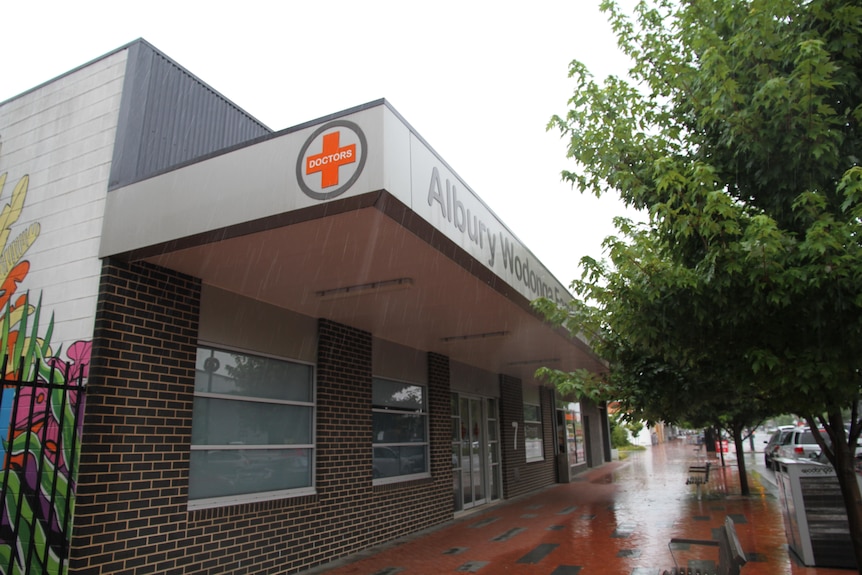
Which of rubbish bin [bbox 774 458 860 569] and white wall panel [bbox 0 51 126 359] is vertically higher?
white wall panel [bbox 0 51 126 359]

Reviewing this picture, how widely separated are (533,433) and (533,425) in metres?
0.24

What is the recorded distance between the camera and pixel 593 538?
9438mm

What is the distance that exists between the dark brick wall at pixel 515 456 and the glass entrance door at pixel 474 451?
0.33m

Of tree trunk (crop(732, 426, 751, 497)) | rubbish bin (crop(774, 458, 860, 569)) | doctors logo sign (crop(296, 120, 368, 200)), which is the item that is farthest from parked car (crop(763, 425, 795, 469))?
doctors logo sign (crop(296, 120, 368, 200))

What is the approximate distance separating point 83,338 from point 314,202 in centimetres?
262

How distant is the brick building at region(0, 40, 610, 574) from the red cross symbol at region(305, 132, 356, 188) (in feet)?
0.06

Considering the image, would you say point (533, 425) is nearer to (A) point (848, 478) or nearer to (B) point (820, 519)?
(B) point (820, 519)

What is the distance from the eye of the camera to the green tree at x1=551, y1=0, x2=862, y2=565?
402 cm

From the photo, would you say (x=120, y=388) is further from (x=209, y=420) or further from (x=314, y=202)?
(x=314, y=202)

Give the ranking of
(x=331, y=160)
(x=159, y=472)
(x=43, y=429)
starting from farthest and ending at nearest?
(x=159, y=472) < (x=43, y=429) < (x=331, y=160)

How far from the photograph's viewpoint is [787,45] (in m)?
4.45

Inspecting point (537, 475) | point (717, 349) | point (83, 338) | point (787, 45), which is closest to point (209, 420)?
point (83, 338)

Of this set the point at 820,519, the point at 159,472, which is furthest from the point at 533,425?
the point at 159,472

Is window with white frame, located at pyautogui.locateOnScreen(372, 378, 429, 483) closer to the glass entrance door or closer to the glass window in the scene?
the glass entrance door
